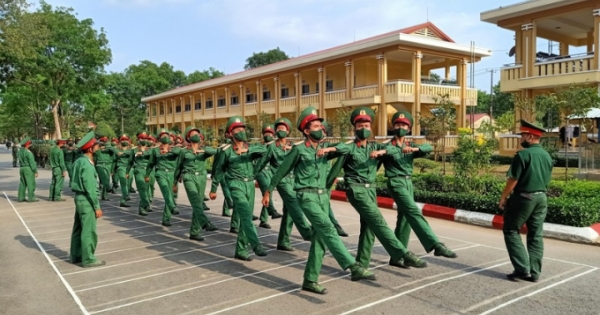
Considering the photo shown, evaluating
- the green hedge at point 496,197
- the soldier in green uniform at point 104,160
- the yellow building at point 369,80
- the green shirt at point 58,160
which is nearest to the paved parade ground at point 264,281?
the green hedge at point 496,197

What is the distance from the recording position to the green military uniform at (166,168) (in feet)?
33.7

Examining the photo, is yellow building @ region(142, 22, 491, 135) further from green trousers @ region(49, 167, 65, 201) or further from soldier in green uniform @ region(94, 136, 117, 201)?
green trousers @ region(49, 167, 65, 201)

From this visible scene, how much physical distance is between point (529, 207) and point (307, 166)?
2729 mm

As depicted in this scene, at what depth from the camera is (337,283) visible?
234 inches

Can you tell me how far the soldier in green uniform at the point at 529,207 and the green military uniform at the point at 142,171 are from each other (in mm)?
8588

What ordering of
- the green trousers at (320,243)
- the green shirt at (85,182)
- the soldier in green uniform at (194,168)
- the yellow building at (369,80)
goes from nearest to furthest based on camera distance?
the green trousers at (320,243)
the green shirt at (85,182)
the soldier in green uniform at (194,168)
the yellow building at (369,80)

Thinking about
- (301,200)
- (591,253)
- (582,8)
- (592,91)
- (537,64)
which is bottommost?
(591,253)

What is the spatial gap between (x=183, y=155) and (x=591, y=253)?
23.3 ft

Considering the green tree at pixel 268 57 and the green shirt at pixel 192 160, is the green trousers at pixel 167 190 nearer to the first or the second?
the green shirt at pixel 192 160

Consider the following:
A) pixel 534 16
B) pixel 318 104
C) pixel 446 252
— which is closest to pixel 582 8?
pixel 534 16

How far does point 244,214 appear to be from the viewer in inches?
281

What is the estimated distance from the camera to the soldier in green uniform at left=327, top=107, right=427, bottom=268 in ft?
19.9

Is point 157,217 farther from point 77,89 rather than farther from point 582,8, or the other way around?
point 77,89

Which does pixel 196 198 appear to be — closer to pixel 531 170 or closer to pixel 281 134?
pixel 281 134
